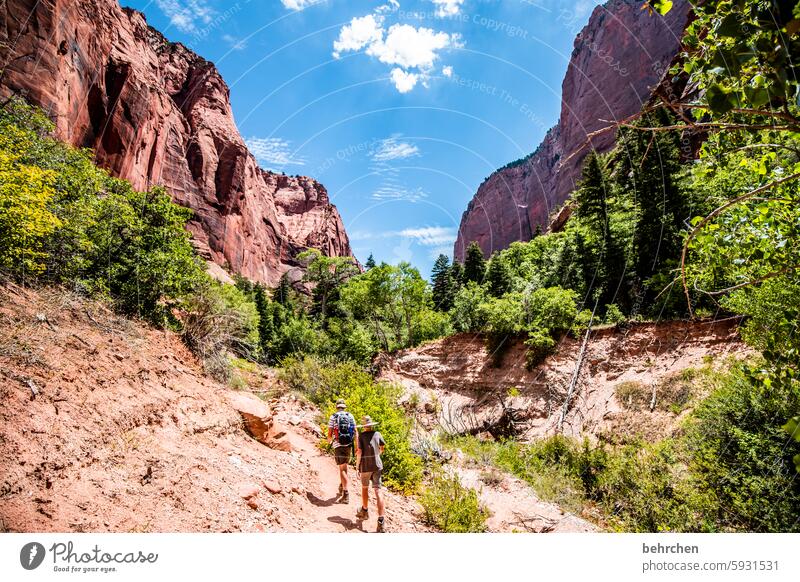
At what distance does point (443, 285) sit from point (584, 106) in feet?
210

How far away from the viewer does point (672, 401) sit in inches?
513

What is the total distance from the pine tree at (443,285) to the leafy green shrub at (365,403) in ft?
93.8

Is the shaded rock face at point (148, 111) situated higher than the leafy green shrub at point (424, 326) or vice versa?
the shaded rock face at point (148, 111)

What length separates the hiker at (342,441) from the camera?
739cm

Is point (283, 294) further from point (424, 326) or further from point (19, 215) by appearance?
point (19, 215)

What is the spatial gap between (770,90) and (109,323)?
10089mm

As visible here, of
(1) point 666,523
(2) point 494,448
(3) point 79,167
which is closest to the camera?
(1) point 666,523

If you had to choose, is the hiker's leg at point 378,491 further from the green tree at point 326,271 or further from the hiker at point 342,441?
the green tree at point 326,271

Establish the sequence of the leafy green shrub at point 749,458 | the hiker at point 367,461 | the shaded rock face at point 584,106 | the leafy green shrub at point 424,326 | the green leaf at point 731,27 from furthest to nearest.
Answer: the shaded rock face at point 584,106 → the leafy green shrub at point 424,326 → the leafy green shrub at point 749,458 → the hiker at point 367,461 → the green leaf at point 731,27

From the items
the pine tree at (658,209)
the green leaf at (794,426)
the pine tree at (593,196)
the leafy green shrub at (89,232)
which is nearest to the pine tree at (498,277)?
the pine tree at (593,196)

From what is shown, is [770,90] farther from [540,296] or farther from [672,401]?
[540,296]

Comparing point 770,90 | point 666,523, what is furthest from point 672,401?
point 770,90

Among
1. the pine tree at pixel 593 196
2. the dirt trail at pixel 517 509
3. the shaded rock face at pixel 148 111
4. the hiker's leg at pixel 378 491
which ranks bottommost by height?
the dirt trail at pixel 517 509

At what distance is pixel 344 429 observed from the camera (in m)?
7.61
